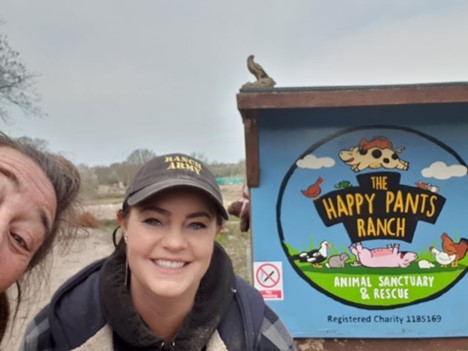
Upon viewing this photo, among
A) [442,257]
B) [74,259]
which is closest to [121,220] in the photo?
[442,257]

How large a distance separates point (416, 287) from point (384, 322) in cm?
35

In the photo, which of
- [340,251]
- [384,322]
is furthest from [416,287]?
[340,251]

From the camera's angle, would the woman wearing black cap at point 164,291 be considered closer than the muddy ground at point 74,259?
Yes

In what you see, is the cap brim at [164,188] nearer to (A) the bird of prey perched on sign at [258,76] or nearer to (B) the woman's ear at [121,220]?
(B) the woman's ear at [121,220]

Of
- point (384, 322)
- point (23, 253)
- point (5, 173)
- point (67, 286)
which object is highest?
point (5, 173)

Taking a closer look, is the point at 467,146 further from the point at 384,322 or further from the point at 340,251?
the point at 384,322

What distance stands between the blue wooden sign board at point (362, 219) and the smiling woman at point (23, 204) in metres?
2.08

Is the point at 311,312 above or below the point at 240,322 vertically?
below

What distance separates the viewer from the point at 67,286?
1.72 meters

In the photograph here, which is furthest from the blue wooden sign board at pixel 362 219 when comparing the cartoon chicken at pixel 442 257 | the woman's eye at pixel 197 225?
the woman's eye at pixel 197 225

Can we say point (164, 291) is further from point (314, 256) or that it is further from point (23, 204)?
point (314, 256)

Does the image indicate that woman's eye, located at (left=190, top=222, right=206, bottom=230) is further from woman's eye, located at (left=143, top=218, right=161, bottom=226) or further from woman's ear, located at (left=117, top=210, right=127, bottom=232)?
woman's ear, located at (left=117, top=210, right=127, bottom=232)

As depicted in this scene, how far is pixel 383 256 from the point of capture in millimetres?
3557

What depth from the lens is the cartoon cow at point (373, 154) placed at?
3.59 meters
